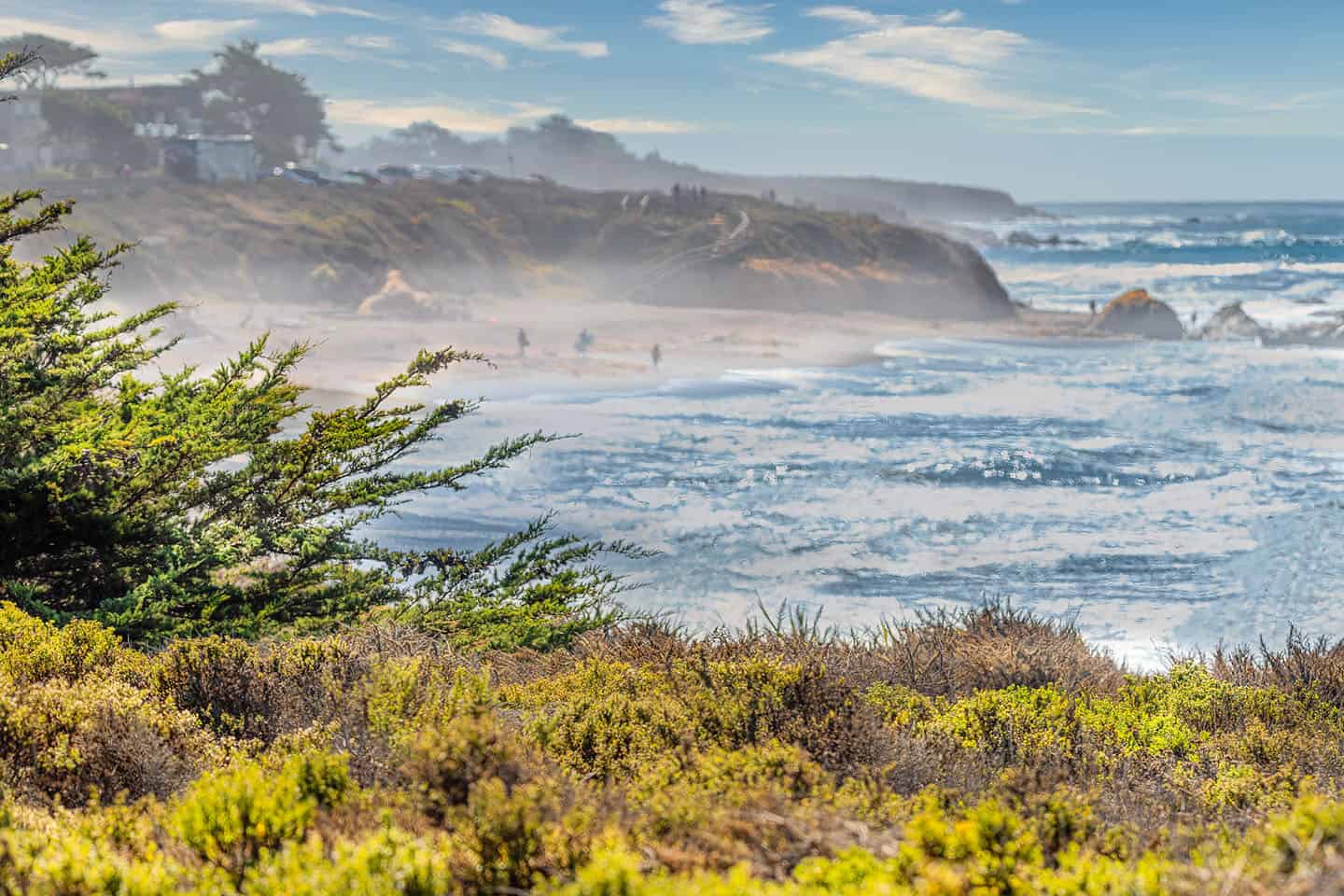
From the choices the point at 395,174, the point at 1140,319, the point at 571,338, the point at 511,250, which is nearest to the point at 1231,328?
the point at 1140,319

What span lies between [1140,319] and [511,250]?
2943cm

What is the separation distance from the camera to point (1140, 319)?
46812mm

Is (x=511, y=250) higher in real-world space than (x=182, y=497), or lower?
higher

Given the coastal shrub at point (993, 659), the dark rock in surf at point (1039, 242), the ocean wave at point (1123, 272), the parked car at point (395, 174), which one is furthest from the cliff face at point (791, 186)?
the coastal shrub at point (993, 659)

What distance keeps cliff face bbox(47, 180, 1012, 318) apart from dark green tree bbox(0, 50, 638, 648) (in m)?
37.8

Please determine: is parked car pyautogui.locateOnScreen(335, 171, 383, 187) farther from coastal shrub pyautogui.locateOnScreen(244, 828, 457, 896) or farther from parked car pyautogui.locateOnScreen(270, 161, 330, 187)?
coastal shrub pyautogui.locateOnScreen(244, 828, 457, 896)

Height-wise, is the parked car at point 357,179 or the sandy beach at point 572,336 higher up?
the parked car at point 357,179

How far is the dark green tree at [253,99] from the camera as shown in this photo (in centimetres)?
8312

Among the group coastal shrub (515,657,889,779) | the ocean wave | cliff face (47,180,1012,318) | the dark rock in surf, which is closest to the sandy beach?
cliff face (47,180,1012,318)

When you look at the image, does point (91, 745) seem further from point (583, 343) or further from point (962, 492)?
point (583, 343)

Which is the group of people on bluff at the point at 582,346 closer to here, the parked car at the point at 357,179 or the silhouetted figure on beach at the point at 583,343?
the silhouetted figure on beach at the point at 583,343

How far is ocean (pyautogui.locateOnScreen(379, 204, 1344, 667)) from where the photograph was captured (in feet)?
44.8

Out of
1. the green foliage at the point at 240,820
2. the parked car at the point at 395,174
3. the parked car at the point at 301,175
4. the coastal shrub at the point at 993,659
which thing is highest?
the parked car at the point at 395,174

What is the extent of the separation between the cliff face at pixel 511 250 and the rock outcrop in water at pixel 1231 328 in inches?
378
